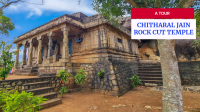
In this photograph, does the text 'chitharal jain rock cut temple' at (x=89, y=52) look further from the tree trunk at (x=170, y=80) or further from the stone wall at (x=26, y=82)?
the tree trunk at (x=170, y=80)

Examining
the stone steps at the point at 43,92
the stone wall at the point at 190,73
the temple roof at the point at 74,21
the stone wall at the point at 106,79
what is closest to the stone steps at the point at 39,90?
the stone steps at the point at 43,92

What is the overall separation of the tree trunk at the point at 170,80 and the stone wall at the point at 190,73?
6334 mm

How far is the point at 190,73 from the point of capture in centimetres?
746

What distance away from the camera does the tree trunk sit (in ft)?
8.29

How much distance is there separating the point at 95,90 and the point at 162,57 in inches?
179

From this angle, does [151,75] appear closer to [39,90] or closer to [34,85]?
[39,90]

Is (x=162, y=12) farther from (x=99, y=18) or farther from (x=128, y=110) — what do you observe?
(x=99, y=18)

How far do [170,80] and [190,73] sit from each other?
6883mm

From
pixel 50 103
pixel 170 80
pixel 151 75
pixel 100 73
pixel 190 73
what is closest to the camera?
pixel 170 80

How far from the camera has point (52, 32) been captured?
7.83 meters

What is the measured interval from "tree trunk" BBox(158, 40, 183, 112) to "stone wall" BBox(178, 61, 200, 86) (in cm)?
633

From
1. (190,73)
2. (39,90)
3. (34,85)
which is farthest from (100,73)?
(190,73)

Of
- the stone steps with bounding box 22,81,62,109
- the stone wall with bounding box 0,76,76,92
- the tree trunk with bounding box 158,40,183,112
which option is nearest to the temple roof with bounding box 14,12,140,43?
the stone wall with bounding box 0,76,76,92

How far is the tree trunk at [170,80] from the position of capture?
2527 millimetres
